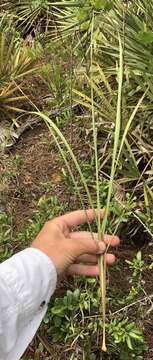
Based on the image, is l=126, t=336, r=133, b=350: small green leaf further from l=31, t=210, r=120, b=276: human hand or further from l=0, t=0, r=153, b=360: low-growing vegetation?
l=31, t=210, r=120, b=276: human hand

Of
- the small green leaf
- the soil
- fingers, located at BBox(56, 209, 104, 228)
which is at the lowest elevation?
the small green leaf

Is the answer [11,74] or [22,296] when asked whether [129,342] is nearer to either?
[22,296]

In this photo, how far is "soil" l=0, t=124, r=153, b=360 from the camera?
279cm

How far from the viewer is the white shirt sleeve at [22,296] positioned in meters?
1.40

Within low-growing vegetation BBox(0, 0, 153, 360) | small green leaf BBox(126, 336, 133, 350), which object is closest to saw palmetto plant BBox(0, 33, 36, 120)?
low-growing vegetation BBox(0, 0, 153, 360)

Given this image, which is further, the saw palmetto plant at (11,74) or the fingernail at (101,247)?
the saw palmetto plant at (11,74)

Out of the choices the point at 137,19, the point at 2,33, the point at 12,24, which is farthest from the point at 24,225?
the point at 12,24

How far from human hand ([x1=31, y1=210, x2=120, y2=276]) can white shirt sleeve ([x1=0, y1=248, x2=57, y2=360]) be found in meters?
0.04

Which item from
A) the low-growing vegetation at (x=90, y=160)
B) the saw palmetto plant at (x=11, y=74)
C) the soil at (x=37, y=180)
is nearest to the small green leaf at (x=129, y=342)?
the low-growing vegetation at (x=90, y=160)

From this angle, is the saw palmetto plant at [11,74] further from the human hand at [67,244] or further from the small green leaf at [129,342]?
the human hand at [67,244]

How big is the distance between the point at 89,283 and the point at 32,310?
3.52ft

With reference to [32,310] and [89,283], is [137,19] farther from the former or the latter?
[32,310]

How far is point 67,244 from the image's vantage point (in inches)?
62.6

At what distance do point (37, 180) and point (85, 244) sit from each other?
180 cm
